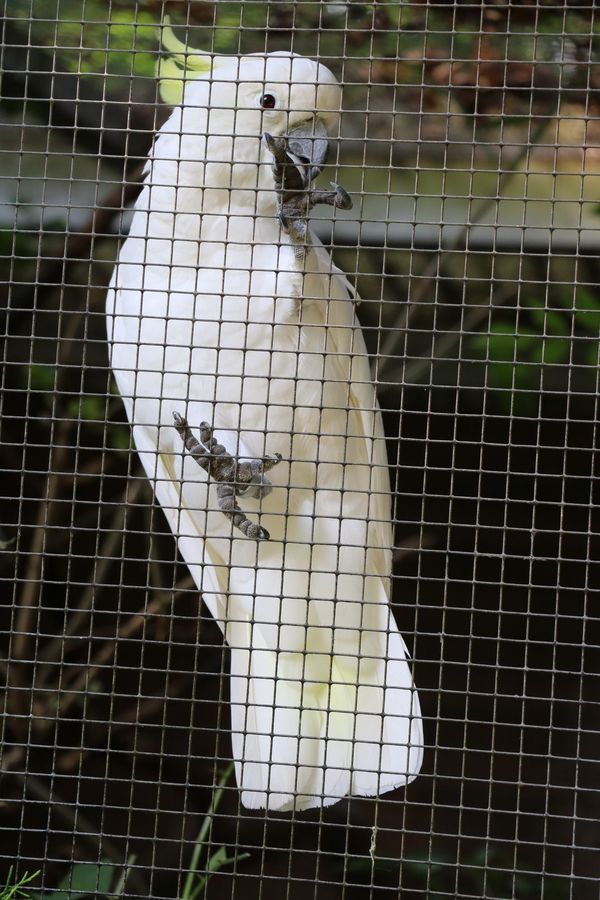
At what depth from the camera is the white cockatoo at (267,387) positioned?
1.65 meters

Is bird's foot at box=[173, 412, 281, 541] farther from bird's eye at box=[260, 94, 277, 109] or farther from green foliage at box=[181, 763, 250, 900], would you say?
bird's eye at box=[260, 94, 277, 109]

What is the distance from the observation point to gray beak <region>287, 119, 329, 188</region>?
1.63 meters

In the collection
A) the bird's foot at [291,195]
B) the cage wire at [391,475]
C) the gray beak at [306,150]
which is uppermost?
the gray beak at [306,150]

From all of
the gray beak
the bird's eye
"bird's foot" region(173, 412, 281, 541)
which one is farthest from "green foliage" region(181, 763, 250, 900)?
the bird's eye

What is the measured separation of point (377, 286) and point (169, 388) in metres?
1.37

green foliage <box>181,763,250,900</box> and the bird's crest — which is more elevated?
the bird's crest

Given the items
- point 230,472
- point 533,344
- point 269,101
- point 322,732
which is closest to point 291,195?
point 269,101

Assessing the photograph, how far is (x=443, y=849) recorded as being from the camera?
3.03 meters

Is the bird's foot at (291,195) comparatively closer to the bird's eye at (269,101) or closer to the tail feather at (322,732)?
the bird's eye at (269,101)

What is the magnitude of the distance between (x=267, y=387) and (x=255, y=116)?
494 millimetres

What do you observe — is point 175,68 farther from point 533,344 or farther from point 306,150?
point 533,344

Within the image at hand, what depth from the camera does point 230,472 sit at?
5.55 ft

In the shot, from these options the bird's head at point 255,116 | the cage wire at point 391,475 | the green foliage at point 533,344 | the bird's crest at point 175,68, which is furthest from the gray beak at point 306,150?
the cage wire at point 391,475

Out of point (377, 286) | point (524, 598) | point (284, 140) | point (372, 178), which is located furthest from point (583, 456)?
point (284, 140)
